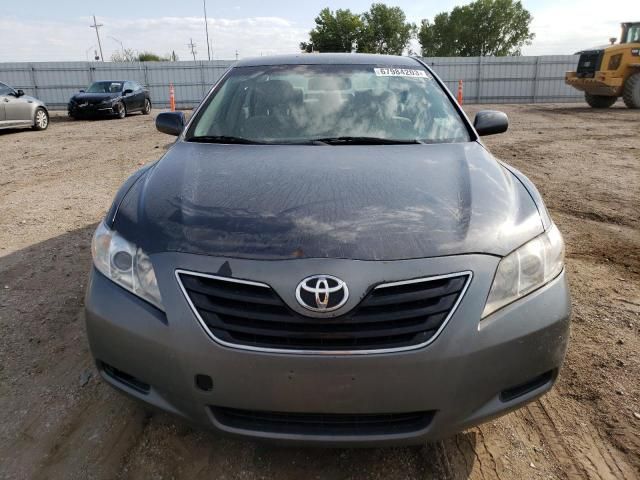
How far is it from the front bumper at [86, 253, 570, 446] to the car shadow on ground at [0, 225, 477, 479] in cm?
21

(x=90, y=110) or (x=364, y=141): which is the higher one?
(x=364, y=141)

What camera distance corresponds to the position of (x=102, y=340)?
1.81 m

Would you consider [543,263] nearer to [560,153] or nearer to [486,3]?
[560,153]

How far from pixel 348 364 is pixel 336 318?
0.47 feet

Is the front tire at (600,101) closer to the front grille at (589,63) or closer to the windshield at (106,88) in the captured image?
the front grille at (589,63)

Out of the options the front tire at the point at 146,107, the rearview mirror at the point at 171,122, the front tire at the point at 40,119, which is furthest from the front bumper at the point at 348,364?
the front tire at the point at 146,107

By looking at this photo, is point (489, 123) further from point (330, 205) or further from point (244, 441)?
point (244, 441)

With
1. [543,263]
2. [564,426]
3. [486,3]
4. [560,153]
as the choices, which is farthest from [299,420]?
[486,3]

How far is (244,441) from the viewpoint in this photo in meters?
1.70

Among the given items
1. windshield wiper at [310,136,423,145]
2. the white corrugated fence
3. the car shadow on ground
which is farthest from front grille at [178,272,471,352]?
the white corrugated fence

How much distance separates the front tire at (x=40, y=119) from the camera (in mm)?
13394

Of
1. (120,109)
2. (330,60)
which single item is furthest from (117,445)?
(120,109)

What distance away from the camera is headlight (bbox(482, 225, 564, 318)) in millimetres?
1677

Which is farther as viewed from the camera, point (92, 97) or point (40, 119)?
point (92, 97)
